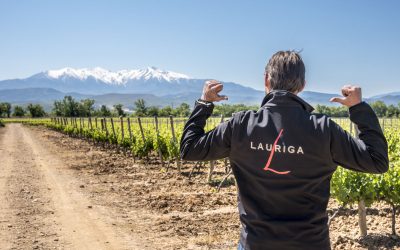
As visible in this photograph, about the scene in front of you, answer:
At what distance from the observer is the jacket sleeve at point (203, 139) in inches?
87.0

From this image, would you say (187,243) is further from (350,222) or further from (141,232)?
(350,222)

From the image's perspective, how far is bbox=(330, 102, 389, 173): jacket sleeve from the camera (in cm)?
203

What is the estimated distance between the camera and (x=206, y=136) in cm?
226

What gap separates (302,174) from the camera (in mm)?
2055

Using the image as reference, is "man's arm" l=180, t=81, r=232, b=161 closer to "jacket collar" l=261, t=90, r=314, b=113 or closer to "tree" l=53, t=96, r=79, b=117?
"jacket collar" l=261, t=90, r=314, b=113

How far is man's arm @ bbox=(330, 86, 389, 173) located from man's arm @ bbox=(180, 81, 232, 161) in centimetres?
51

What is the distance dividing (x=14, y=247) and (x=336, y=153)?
556 cm

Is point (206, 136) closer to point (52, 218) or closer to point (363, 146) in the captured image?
point (363, 146)

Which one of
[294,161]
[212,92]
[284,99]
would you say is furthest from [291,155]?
[212,92]

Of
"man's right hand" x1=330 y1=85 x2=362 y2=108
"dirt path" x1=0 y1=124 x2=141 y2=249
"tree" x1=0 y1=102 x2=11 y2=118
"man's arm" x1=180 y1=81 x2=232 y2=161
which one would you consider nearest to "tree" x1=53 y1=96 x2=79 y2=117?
"tree" x1=0 y1=102 x2=11 y2=118

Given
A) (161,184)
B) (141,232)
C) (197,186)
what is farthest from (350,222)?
(161,184)

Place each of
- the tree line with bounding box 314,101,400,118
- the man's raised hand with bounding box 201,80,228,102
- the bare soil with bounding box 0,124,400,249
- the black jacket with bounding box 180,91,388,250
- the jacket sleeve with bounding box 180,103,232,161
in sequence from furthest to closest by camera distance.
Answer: the tree line with bounding box 314,101,400,118 < the bare soil with bounding box 0,124,400,249 < the man's raised hand with bounding box 201,80,228,102 < the jacket sleeve with bounding box 180,103,232,161 < the black jacket with bounding box 180,91,388,250

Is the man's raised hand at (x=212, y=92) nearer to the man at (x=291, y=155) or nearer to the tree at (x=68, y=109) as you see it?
the man at (x=291, y=155)

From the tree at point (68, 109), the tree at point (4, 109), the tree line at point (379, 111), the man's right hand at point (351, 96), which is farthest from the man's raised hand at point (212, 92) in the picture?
the tree at point (4, 109)
